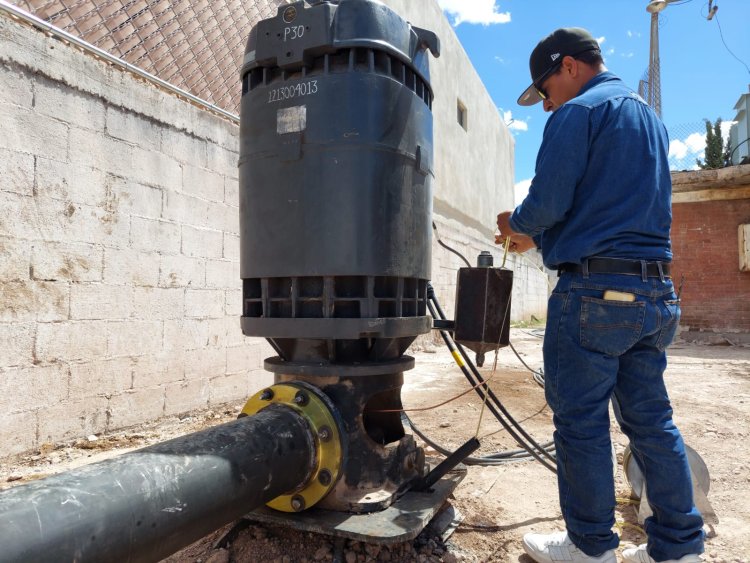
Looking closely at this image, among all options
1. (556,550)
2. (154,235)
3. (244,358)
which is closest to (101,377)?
(154,235)

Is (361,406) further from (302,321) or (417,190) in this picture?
(417,190)

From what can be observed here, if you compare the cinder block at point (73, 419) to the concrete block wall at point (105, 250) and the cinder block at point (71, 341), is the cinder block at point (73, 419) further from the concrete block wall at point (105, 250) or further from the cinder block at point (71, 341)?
the cinder block at point (71, 341)

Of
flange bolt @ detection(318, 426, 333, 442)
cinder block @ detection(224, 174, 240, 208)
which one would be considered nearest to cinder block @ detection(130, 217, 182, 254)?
cinder block @ detection(224, 174, 240, 208)

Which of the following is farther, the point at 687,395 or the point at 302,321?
the point at 687,395

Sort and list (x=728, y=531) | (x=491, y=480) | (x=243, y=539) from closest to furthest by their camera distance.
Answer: (x=243, y=539)
(x=728, y=531)
(x=491, y=480)

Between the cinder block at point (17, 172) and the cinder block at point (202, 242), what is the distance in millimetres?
1028

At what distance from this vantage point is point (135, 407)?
3270mm

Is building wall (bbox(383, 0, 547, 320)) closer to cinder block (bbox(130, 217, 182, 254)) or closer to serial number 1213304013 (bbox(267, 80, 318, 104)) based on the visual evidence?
cinder block (bbox(130, 217, 182, 254))

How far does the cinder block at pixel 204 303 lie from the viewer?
12.0ft

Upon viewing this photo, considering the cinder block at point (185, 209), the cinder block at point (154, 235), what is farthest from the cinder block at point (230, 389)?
the cinder block at point (185, 209)

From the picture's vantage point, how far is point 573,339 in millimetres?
1700

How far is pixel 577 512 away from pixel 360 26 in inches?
69.1

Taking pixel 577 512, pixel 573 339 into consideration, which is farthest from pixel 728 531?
pixel 573 339

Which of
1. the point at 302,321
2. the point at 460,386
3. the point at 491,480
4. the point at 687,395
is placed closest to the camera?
the point at 302,321
